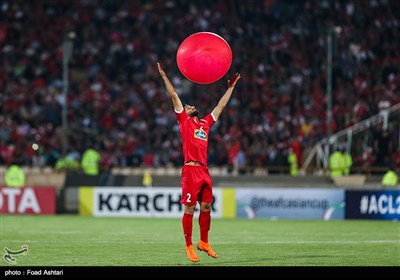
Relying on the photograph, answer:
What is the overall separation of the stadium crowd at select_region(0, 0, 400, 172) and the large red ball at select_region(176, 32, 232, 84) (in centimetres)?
1909

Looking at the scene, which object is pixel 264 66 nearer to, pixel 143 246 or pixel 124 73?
pixel 124 73

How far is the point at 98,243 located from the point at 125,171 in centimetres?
2047

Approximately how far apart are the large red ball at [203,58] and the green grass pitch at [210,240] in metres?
2.97

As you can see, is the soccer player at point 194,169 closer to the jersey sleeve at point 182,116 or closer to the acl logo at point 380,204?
the jersey sleeve at point 182,116

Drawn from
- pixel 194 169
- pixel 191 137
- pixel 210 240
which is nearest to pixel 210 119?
pixel 191 137

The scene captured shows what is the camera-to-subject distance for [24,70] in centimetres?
4659

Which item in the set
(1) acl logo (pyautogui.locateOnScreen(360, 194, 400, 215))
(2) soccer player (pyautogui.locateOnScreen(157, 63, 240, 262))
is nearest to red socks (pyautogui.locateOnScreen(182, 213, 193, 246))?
(2) soccer player (pyautogui.locateOnScreen(157, 63, 240, 262))

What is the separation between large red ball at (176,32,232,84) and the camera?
16.6m

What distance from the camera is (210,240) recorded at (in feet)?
69.4

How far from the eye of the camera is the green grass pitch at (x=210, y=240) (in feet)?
52.8

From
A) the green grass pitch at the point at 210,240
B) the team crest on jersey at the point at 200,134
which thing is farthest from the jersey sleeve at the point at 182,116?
the green grass pitch at the point at 210,240

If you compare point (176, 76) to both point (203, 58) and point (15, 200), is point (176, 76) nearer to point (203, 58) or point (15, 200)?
point (15, 200)
